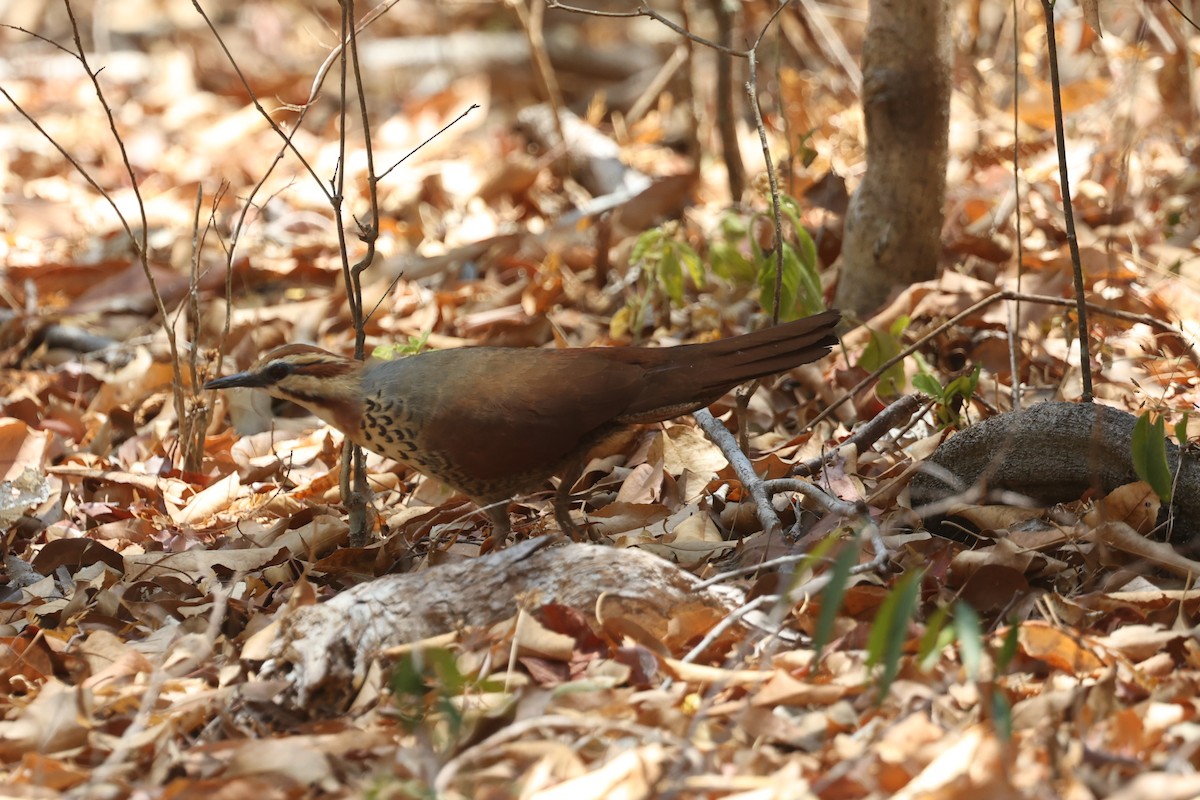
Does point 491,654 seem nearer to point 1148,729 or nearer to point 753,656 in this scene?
point 753,656

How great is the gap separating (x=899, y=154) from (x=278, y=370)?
94.6 inches

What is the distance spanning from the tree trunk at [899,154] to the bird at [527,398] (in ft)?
4.57

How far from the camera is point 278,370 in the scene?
12.8 feet

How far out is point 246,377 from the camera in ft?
12.8

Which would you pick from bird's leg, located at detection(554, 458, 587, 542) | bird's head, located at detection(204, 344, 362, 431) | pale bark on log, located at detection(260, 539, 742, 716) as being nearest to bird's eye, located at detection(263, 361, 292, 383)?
bird's head, located at detection(204, 344, 362, 431)

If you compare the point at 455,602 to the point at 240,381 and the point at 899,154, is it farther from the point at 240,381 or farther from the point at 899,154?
the point at 899,154

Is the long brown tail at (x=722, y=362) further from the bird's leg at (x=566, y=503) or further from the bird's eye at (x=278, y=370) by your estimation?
the bird's eye at (x=278, y=370)

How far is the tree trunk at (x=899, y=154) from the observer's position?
15.1 ft

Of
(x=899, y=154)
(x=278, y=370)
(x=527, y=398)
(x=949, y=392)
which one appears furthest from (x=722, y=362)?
(x=899, y=154)

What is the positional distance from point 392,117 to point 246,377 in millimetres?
5646

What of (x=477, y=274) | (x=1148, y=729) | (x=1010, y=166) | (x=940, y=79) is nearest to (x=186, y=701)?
(x=1148, y=729)

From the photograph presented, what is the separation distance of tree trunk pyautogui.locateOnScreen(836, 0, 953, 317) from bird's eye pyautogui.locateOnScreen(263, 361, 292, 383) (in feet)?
7.54

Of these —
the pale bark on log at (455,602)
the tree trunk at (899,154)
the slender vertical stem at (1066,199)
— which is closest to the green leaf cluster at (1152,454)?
the slender vertical stem at (1066,199)

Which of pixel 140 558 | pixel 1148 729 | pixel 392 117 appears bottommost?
pixel 1148 729
